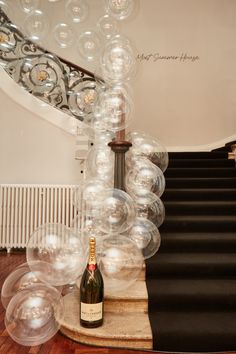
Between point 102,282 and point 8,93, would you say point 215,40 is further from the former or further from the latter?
point 102,282

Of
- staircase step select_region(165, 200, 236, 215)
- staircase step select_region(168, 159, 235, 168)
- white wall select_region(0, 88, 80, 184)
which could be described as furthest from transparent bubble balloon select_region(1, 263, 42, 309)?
staircase step select_region(168, 159, 235, 168)

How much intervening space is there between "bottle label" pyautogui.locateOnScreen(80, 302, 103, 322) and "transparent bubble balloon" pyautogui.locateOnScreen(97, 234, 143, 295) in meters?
0.17

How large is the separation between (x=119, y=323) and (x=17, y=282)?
829mm

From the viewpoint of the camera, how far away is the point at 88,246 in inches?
91.5

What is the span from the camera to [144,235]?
259cm

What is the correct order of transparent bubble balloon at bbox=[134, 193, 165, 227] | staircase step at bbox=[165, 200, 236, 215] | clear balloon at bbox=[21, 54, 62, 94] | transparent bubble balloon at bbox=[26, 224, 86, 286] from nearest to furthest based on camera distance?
1. transparent bubble balloon at bbox=[26, 224, 86, 286]
2. transparent bubble balloon at bbox=[134, 193, 165, 227]
3. staircase step at bbox=[165, 200, 236, 215]
4. clear balloon at bbox=[21, 54, 62, 94]

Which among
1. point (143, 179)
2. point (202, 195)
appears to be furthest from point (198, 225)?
point (143, 179)

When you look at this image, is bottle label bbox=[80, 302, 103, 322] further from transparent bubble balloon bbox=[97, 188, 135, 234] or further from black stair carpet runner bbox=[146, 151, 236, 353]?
transparent bubble balloon bbox=[97, 188, 135, 234]

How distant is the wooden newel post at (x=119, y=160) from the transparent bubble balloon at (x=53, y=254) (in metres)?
0.95

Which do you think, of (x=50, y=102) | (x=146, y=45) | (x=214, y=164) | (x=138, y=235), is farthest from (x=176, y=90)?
(x=138, y=235)

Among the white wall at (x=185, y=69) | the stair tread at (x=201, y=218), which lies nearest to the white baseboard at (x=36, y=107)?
the white wall at (x=185, y=69)

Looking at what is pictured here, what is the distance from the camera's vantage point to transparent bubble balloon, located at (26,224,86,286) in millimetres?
2062

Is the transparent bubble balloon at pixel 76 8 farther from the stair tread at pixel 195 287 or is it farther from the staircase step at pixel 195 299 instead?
the staircase step at pixel 195 299

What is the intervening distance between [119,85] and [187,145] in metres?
3.96
